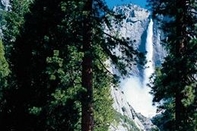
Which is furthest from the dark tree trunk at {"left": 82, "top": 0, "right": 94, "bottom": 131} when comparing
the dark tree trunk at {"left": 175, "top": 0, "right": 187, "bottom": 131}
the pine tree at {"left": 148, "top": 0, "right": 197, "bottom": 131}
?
the dark tree trunk at {"left": 175, "top": 0, "right": 187, "bottom": 131}

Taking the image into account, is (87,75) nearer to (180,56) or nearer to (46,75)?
(180,56)

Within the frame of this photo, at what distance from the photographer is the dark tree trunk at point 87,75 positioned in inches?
574

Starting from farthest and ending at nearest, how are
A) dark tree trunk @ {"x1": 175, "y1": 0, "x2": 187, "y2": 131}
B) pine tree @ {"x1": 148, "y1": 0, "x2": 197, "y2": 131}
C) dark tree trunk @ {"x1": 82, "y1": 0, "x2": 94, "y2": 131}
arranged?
dark tree trunk @ {"x1": 175, "y1": 0, "x2": 187, "y2": 131}, pine tree @ {"x1": 148, "y1": 0, "x2": 197, "y2": 131}, dark tree trunk @ {"x1": 82, "y1": 0, "x2": 94, "y2": 131}

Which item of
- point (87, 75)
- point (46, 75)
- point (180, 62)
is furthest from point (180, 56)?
point (46, 75)

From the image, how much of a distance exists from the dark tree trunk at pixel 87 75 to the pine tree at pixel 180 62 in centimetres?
276

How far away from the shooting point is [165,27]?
1667 centimetres

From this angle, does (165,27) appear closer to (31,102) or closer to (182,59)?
(182,59)

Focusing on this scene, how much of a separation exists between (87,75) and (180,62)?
319 centimetres

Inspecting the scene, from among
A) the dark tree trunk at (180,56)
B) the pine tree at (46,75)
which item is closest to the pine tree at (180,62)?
the dark tree trunk at (180,56)

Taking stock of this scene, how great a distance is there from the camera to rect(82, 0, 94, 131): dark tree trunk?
574 inches

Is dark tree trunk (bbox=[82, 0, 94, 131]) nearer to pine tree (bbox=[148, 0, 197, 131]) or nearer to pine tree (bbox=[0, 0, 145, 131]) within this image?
pine tree (bbox=[0, 0, 145, 131])

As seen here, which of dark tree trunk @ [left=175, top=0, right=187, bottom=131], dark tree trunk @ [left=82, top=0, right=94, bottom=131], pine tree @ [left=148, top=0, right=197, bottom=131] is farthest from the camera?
dark tree trunk @ [left=175, top=0, right=187, bottom=131]

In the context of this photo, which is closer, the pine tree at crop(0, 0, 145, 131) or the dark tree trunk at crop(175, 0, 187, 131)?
the dark tree trunk at crop(175, 0, 187, 131)

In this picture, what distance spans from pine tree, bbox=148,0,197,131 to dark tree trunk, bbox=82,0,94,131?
9.04 ft
